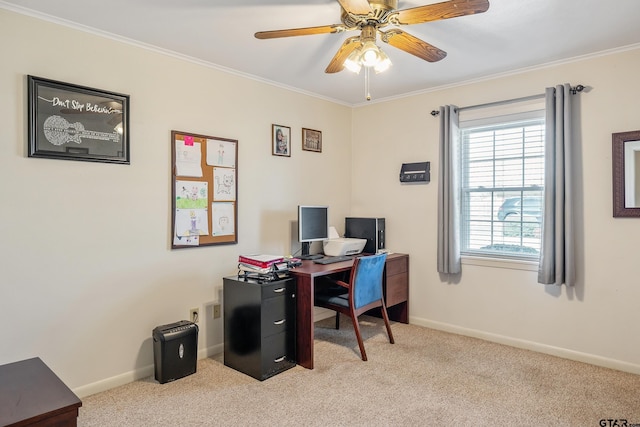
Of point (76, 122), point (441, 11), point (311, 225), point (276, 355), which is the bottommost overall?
point (276, 355)

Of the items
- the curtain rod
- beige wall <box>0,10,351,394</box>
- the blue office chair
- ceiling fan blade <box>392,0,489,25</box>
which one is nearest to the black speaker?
beige wall <box>0,10,351,394</box>

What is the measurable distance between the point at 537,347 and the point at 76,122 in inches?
150

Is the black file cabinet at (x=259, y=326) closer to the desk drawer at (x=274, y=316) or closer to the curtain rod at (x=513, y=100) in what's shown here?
the desk drawer at (x=274, y=316)

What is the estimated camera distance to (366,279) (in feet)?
10.8

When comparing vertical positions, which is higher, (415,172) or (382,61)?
(382,61)

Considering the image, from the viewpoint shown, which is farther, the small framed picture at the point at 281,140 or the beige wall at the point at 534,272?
the small framed picture at the point at 281,140

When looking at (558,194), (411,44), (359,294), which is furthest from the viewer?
(359,294)

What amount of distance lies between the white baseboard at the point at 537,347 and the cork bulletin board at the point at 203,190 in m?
2.13

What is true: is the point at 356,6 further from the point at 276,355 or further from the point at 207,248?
the point at 276,355

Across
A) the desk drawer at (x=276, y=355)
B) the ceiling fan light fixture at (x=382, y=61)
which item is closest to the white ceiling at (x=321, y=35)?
the ceiling fan light fixture at (x=382, y=61)

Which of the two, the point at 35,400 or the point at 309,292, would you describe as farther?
the point at 309,292

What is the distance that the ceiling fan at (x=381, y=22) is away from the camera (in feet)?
6.02

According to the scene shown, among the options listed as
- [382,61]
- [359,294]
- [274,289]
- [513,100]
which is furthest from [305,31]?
[513,100]

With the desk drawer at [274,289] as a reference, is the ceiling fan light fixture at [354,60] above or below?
above
